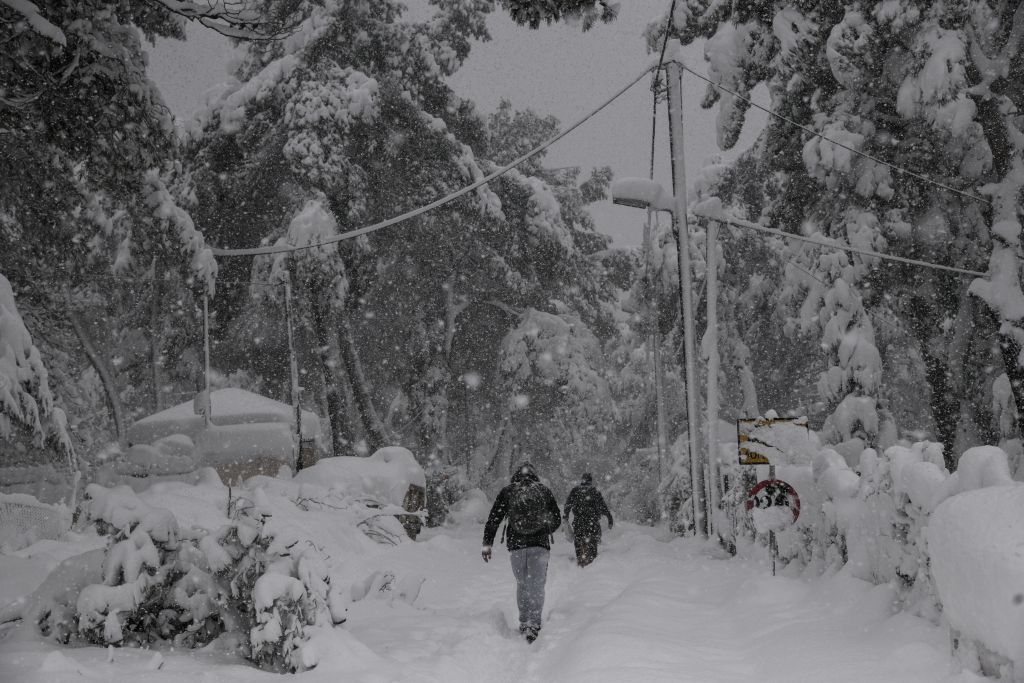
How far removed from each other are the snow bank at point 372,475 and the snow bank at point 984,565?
42.5 feet

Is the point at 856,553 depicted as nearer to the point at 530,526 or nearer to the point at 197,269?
the point at 530,526

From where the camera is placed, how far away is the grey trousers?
8.12m

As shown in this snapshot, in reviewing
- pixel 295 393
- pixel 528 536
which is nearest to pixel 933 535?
pixel 528 536

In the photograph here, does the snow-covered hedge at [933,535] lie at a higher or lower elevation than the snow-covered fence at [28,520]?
higher

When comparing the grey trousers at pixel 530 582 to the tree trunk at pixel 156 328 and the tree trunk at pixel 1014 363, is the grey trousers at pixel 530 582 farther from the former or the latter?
the tree trunk at pixel 156 328

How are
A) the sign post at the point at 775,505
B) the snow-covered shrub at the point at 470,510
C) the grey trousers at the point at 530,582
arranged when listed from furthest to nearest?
the snow-covered shrub at the point at 470,510 < the sign post at the point at 775,505 < the grey trousers at the point at 530,582

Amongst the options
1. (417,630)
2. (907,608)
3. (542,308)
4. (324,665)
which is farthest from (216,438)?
(907,608)

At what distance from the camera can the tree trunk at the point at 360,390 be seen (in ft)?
84.5

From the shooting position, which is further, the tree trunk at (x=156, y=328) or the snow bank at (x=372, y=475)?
the tree trunk at (x=156, y=328)

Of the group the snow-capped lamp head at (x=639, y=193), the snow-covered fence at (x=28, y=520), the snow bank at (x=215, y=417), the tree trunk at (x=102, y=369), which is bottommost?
the snow-covered fence at (x=28, y=520)

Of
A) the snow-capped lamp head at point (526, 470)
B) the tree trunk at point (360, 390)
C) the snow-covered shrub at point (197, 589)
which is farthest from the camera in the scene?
the tree trunk at point (360, 390)

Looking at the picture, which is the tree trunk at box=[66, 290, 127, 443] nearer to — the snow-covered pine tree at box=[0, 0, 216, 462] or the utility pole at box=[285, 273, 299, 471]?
the utility pole at box=[285, 273, 299, 471]

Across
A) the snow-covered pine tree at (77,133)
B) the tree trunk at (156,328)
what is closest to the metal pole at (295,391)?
the tree trunk at (156,328)

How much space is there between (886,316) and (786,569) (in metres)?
14.8
